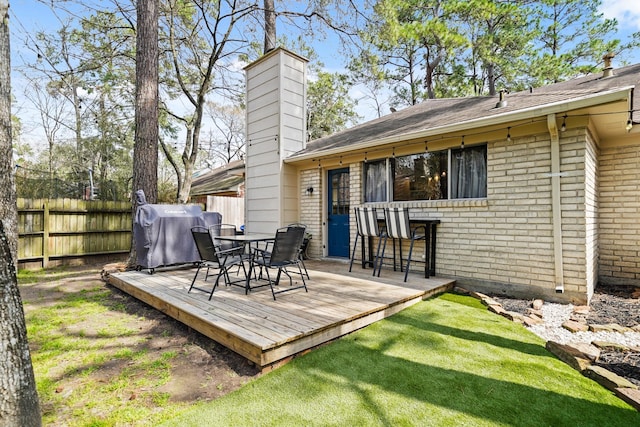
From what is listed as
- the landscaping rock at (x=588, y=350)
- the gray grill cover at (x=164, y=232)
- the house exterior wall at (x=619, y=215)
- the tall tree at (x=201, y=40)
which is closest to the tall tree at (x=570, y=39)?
the house exterior wall at (x=619, y=215)

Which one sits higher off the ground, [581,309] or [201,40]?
[201,40]

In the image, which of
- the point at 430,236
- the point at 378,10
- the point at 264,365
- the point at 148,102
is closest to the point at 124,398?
the point at 264,365

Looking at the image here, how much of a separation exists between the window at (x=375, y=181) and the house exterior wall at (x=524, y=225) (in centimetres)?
126

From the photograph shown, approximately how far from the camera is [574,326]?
10.6ft

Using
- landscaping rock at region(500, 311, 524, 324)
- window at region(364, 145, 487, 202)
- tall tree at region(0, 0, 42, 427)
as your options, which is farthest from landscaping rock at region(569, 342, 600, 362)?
tall tree at region(0, 0, 42, 427)

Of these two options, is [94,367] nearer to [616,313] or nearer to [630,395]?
[630,395]

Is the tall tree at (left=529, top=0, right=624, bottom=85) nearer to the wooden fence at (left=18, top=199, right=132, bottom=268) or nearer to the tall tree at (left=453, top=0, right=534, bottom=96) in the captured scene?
the tall tree at (left=453, top=0, right=534, bottom=96)

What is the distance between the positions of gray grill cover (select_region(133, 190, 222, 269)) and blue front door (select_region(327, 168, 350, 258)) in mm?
2778

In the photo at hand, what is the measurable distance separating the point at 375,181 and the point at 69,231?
7129 mm

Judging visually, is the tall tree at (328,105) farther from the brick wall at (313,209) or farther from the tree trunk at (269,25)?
the brick wall at (313,209)

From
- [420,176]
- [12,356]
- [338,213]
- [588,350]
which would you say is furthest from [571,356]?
[338,213]

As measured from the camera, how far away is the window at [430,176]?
4953 millimetres

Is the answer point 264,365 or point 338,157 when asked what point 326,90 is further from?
point 264,365

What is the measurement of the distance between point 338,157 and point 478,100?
3.15 m
